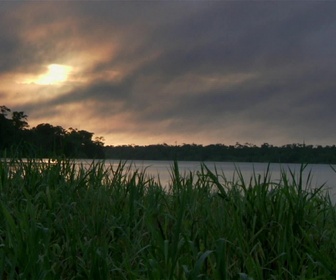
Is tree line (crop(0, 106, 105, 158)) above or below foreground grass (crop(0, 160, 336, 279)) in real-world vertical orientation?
above

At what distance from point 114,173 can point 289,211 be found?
247cm

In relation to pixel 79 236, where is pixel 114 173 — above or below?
above

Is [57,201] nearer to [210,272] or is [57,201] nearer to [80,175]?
[80,175]

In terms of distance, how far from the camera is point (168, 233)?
191 inches

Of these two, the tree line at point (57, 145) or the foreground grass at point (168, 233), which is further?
the tree line at point (57, 145)

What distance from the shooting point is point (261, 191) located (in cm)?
478

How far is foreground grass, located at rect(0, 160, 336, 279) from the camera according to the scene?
3922mm

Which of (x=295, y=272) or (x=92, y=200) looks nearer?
(x=295, y=272)

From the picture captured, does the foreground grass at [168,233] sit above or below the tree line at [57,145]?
below

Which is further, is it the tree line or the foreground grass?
the tree line

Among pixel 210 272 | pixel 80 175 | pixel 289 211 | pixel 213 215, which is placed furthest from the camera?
pixel 80 175

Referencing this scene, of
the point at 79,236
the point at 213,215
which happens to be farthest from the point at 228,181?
the point at 79,236

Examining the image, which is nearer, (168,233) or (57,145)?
(168,233)

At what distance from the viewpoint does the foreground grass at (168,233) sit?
3922mm
